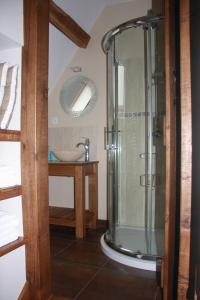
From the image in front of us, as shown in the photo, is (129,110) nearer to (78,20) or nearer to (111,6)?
(78,20)

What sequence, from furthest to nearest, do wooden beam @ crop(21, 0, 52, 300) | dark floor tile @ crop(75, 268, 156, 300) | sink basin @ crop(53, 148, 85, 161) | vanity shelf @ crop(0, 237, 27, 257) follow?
sink basin @ crop(53, 148, 85, 161), dark floor tile @ crop(75, 268, 156, 300), wooden beam @ crop(21, 0, 52, 300), vanity shelf @ crop(0, 237, 27, 257)

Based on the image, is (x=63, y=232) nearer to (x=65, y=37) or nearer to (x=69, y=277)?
(x=69, y=277)

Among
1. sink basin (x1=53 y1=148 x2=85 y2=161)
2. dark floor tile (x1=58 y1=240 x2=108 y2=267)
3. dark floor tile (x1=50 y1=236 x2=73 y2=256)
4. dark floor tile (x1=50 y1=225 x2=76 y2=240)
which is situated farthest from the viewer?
sink basin (x1=53 y1=148 x2=85 y2=161)

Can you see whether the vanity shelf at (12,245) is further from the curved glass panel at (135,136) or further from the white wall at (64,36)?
the white wall at (64,36)

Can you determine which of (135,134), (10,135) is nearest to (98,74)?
(135,134)

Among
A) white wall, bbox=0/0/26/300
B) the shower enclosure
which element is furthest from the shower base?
white wall, bbox=0/0/26/300

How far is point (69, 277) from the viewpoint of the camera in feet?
5.93

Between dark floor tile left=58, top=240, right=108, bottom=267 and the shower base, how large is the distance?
7 centimetres

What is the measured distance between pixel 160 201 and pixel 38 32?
6.08 feet

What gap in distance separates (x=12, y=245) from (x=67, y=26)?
7.03 feet

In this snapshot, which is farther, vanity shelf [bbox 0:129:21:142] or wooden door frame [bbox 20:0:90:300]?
wooden door frame [bbox 20:0:90:300]

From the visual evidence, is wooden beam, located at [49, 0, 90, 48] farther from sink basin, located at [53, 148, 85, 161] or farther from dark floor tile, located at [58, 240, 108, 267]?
dark floor tile, located at [58, 240, 108, 267]

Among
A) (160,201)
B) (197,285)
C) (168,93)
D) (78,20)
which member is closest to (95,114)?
(78,20)

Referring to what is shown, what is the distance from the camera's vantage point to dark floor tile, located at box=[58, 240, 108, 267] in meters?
2.05
